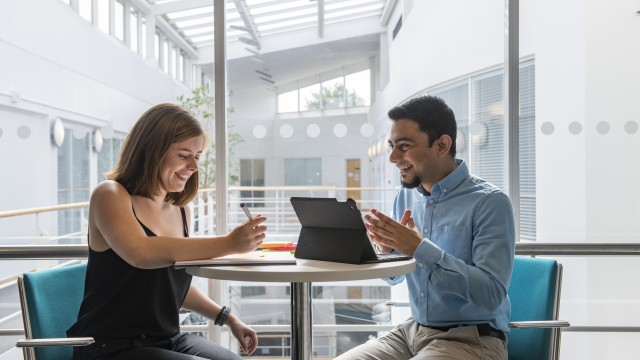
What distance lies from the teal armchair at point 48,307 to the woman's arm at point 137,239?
0.34m

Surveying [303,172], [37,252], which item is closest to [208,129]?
[303,172]

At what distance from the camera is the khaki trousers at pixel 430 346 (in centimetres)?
173

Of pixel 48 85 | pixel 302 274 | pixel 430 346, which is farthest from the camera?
pixel 48 85

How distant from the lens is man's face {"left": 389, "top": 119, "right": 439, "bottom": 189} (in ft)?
6.45

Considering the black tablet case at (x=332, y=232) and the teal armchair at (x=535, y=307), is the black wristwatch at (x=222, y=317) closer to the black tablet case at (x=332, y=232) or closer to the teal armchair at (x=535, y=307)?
the black tablet case at (x=332, y=232)

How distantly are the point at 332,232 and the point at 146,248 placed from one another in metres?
0.61

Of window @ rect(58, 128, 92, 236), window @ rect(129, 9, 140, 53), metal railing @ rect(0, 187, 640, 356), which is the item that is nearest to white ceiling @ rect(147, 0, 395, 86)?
window @ rect(129, 9, 140, 53)

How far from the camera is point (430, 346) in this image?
1.79 meters

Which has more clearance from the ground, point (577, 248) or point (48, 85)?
point (48, 85)

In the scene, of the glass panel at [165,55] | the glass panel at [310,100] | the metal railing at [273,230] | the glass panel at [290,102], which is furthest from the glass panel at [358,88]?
the glass panel at [165,55]

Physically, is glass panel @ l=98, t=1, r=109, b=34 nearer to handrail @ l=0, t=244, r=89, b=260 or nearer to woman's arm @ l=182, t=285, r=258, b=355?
handrail @ l=0, t=244, r=89, b=260

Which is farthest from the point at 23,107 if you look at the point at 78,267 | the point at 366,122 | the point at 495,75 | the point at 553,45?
the point at 553,45

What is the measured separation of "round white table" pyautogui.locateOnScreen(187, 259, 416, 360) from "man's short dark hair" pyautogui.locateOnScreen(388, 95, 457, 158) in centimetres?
52

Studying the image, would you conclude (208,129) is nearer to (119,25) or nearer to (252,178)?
(252,178)
